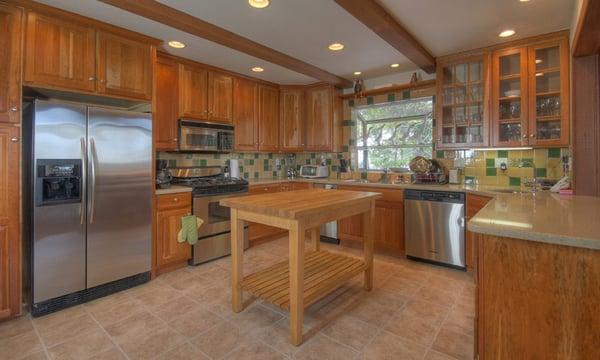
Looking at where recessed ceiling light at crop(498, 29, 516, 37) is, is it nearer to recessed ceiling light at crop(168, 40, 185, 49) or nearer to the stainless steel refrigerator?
recessed ceiling light at crop(168, 40, 185, 49)

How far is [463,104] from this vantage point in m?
3.25

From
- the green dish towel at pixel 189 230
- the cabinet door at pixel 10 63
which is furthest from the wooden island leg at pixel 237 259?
the cabinet door at pixel 10 63

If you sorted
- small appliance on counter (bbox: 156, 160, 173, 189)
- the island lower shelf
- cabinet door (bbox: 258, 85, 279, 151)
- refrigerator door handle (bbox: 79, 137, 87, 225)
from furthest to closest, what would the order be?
cabinet door (bbox: 258, 85, 279, 151)
small appliance on counter (bbox: 156, 160, 173, 189)
refrigerator door handle (bbox: 79, 137, 87, 225)
the island lower shelf

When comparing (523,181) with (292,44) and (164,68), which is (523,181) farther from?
(164,68)

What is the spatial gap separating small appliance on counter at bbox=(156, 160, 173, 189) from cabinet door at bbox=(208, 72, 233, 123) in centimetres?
80

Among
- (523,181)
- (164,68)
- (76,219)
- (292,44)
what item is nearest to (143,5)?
(164,68)

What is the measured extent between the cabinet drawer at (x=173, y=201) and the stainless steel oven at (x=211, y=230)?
8 cm

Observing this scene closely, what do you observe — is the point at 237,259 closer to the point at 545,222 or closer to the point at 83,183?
the point at 83,183

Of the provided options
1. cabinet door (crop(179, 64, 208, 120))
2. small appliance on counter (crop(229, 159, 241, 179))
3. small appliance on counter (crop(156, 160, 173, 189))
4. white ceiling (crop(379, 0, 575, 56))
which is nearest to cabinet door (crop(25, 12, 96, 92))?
cabinet door (crop(179, 64, 208, 120))

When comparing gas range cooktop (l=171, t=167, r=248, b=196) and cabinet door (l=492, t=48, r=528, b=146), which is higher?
cabinet door (l=492, t=48, r=528, b=146)

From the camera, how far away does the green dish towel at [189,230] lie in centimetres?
302

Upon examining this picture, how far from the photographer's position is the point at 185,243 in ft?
10.2

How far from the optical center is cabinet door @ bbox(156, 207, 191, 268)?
9.57ft

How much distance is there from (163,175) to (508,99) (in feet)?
12.3
